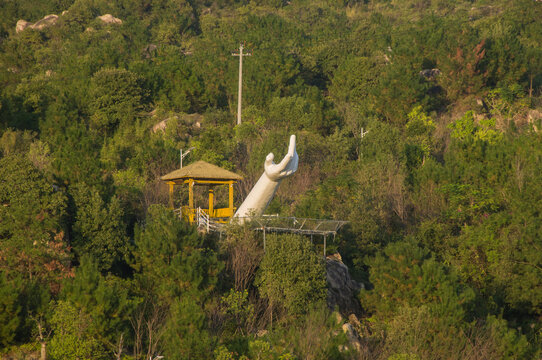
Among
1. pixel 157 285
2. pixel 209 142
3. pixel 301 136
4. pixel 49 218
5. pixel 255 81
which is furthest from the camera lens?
pixel 255 81

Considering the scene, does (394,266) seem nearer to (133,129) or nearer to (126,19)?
(133,129)

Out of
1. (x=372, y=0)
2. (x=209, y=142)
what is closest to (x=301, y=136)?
(x=209, y=142)

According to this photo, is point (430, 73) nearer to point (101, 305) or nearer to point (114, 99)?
point (114, 99)

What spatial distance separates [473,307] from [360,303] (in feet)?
13.5

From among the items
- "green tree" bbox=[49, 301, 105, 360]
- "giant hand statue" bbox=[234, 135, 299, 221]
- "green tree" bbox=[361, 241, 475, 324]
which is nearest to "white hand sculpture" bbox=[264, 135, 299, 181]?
"giant hand statue" bbox=[234, 135, 299, 221]

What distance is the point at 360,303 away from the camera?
2728 cm

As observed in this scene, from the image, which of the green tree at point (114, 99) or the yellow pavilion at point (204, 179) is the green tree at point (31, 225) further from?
the green tree at point (114, 99)

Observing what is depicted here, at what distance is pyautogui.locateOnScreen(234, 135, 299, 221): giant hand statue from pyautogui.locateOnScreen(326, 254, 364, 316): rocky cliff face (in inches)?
140

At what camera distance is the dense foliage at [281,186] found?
21670mm

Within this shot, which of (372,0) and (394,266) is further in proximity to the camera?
(372,0)

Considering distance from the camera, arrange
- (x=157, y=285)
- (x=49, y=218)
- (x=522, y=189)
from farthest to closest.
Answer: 1. (x=522, y=189)
2. (x=49, y=218)
3. (x=157, y=285)

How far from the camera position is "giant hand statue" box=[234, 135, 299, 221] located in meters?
25.5

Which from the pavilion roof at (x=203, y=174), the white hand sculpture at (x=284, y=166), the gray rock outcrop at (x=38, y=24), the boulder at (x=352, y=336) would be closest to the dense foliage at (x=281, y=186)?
the boulder at (x=352, y=336)

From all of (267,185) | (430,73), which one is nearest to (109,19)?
(430,73)
